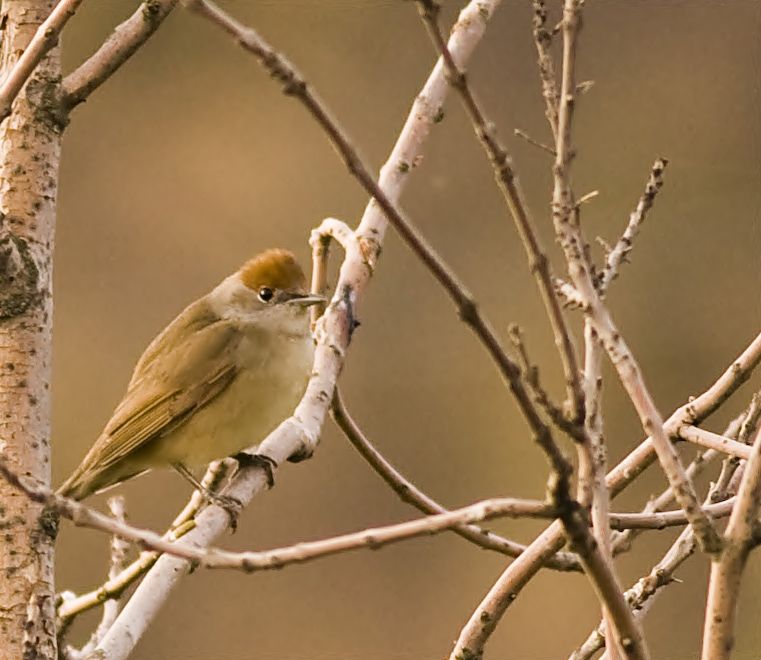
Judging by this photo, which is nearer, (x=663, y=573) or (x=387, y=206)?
(x=387, y=206)

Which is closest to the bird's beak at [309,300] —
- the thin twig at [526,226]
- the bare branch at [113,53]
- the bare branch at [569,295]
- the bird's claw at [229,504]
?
the bird's claw at [229,504]

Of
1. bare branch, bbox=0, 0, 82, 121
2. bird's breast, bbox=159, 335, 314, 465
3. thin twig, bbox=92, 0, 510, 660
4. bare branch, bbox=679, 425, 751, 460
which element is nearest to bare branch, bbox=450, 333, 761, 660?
bare branch, bbox=679, 425, 751, 460

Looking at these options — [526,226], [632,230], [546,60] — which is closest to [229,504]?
[632,230]

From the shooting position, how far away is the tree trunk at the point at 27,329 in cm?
218

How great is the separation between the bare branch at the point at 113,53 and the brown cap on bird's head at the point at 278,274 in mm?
997

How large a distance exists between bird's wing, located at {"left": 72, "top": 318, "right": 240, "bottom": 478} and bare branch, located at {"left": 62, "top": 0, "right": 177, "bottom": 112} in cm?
101

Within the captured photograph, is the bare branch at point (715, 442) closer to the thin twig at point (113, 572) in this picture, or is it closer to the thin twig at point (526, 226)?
the thin twig at point (526, 226)

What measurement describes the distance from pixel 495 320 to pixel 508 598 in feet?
20.7

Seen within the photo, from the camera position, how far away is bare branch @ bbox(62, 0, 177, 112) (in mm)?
2420

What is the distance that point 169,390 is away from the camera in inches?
133

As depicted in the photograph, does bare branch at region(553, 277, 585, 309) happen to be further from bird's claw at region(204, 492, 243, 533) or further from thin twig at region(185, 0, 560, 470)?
bird's claw at region(204, 492, 243, 533)

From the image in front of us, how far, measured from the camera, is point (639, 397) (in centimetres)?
161

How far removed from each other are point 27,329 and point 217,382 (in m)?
1.08

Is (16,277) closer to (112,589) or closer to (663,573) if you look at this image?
(112,589)
